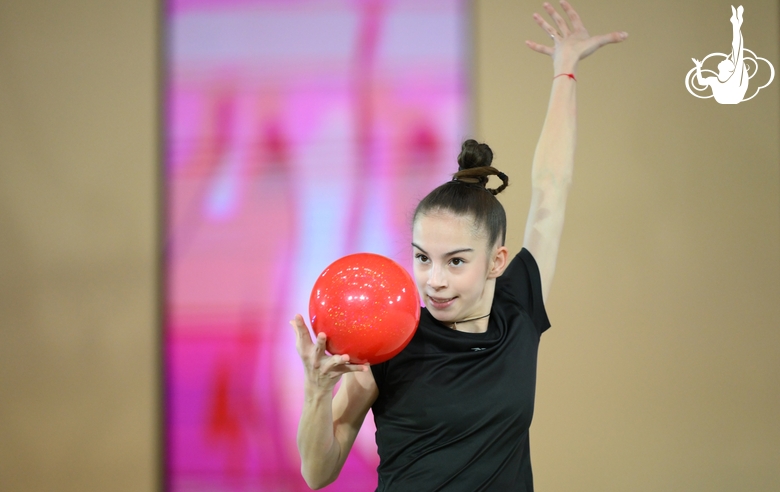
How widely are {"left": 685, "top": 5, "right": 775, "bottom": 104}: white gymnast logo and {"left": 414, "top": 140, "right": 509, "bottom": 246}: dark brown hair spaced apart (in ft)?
6.37

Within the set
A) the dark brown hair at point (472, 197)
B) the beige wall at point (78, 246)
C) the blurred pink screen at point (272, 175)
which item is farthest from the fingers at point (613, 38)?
the beige wall at point (78, 246)

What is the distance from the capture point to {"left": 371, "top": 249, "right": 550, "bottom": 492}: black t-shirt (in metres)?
1.31

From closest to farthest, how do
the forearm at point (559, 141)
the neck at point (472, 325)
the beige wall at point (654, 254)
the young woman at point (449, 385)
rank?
1. the young woman at point (449, 385)
2. the neck at point (472, 325)
3. the forearm at point (559, 141)
4. the beige wall at point (654, 254)

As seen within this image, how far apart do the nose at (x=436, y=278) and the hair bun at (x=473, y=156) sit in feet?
1.02

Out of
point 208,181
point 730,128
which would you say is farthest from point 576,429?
point 208,181

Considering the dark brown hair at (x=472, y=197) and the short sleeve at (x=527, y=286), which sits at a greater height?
the dark brown hair at (x=472, y=197)

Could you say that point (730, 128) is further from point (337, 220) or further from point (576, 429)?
point (337, 220)

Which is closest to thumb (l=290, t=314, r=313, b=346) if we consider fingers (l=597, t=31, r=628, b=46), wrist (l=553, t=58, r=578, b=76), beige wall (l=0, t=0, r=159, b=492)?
wrist (l=553, t=58, r=578, b=76)

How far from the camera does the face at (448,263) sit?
1.34m

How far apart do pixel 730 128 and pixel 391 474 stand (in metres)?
2.45

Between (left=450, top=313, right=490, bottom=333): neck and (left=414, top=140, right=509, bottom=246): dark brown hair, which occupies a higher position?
(left=414, top=140, right=509, bottom=246): dark brown hair

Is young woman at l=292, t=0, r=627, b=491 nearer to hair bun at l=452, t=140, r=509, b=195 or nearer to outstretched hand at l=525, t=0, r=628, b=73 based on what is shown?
hair bun at l=452, t=140, r=509, b=195

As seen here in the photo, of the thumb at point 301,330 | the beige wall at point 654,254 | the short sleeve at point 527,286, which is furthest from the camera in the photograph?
the beige wall at point 654,254

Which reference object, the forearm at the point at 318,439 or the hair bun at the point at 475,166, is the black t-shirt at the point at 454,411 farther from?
the hair bun at the point at 475,166
